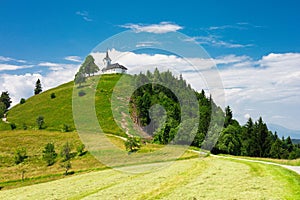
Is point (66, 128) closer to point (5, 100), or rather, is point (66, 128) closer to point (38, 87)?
point (5, 100)

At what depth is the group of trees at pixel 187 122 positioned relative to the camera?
128 ft

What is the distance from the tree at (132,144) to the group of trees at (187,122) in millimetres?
7022

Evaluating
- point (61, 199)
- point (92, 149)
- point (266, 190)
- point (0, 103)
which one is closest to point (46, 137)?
point (92, 149)

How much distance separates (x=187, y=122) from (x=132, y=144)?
34.7 meters

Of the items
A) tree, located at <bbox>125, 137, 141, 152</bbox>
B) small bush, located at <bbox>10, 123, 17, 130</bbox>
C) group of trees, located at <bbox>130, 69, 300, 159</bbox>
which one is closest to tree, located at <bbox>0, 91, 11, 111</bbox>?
small bush, located at <bbox>10, 123, 17, 130</bbox>

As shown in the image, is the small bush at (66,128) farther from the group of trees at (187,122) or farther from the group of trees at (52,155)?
the group of trees at (187,122)

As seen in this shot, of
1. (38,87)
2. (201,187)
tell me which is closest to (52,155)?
(201,187)

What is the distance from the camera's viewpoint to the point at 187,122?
3906 cm

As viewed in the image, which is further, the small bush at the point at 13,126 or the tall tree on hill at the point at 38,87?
the tall tree on hill at the point at 38,87

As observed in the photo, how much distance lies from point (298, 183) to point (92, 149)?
199 feet

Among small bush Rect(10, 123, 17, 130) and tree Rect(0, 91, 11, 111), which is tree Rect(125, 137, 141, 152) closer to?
small bush Rect(10, 123, 17, 130)

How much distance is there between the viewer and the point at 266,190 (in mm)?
20641

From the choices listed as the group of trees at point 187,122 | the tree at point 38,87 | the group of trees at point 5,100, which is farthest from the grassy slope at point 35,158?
the tree at point 38,87

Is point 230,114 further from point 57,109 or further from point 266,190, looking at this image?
point 266,190
